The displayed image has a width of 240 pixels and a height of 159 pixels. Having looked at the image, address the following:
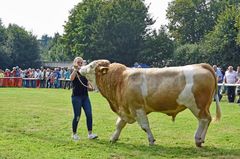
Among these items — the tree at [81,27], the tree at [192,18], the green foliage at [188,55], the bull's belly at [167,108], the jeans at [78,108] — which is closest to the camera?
the bull's belly at [167,108]

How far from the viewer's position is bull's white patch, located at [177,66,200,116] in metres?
10.5

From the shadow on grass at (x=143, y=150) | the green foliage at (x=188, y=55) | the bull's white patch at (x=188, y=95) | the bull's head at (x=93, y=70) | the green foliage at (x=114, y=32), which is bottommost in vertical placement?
the shadow on grass at (x=143, y=150)

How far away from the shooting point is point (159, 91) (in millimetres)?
10680

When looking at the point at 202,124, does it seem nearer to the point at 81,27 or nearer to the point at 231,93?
the point at 231,93

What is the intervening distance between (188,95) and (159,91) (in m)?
0.65

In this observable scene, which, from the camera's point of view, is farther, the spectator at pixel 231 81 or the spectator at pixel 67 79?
the spectator at pixel 67 79

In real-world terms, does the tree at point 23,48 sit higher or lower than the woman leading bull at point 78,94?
higher

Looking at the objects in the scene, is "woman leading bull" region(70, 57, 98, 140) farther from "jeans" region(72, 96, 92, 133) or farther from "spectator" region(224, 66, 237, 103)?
"spectator" region(224, 66, 237, 103)

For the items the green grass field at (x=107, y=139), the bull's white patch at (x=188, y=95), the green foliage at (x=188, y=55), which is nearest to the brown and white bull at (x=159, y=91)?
the bull's white patch at (x=188, y=95)

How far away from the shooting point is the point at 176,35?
86.2m

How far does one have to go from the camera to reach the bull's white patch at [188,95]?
10.5m

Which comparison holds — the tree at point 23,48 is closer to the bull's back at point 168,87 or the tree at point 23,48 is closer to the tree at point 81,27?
the tree at point 81,27

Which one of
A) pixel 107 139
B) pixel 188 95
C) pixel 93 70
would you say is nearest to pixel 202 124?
pixel 188 95

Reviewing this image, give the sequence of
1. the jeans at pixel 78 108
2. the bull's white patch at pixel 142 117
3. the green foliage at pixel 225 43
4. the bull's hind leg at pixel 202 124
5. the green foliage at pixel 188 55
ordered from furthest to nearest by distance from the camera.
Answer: the green foliage at pixel 188 55 → the green foliage at pixel 225 43 → the jeans at pixel 78 108 → the bull's white patch at pixel 142 117 → the bull's hind leg at pixel 202 124
